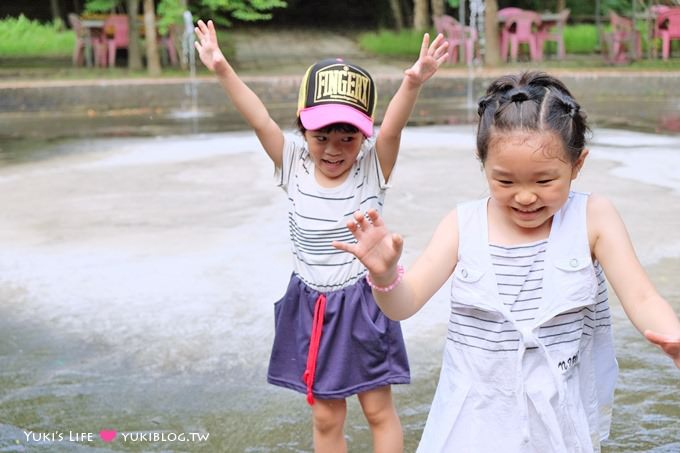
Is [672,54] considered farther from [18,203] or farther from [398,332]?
[398,332]

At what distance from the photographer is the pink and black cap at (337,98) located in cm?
299

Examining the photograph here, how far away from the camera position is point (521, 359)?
225 cm

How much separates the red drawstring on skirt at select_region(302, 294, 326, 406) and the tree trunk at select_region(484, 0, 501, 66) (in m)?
15.3

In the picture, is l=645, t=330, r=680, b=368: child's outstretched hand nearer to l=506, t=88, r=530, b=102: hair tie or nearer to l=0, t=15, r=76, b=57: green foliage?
l=506, t=88, r=530, b=102: hair tie

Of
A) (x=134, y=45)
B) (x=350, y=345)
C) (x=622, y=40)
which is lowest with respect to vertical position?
(x=350, y=345)

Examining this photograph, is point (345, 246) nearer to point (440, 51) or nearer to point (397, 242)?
point (397, 242)

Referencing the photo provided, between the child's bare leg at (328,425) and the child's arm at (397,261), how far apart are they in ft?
2.76

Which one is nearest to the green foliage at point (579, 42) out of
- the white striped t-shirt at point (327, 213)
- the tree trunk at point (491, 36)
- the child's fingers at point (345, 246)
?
the tree trunk at point (491, 36)

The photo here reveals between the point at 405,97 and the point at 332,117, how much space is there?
0.22m

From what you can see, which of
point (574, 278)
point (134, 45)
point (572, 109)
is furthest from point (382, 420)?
point (134, 45)

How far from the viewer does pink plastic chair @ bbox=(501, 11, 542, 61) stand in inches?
727

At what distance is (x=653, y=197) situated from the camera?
22.8 ft

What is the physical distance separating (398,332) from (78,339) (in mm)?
1896

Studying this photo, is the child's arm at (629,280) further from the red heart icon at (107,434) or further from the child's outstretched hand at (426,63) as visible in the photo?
the red heart icon at (107,434)
